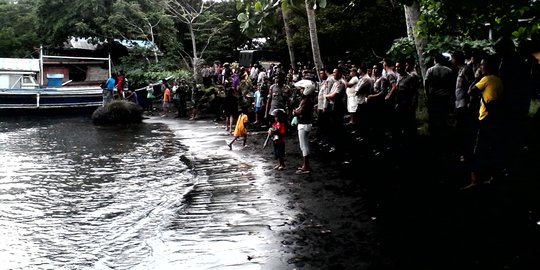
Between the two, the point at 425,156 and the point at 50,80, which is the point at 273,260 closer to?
the point at 425,156

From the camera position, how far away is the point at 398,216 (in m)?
7.03

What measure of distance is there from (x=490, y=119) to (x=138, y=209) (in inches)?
212

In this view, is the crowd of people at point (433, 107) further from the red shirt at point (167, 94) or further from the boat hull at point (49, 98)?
the boat hull at point (49, 98)

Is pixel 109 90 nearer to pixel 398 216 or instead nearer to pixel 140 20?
pixel 140 20

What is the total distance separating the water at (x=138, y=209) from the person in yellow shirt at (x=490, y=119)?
275 centimetres

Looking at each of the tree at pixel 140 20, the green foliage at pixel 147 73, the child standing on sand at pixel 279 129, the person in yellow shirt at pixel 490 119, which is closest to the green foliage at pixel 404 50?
the child standing on sand at pixel 279 129

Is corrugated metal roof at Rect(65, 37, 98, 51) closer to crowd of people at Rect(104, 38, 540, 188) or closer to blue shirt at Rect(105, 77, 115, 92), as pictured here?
blue shirt at Rect(105, 77, 115, 92)

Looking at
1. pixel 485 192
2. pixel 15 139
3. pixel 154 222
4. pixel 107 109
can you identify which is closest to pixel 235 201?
pixel 154 222

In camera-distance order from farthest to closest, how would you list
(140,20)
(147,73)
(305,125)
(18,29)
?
(18,29), (140,20), (147,73), (305,125)

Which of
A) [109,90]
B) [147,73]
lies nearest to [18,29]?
[147,73]

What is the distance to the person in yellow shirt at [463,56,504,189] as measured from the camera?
714cm

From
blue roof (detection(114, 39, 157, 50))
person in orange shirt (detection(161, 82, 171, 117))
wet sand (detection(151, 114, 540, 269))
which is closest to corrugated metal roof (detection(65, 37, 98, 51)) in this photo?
blue roof (detection(114, 39, 157, 50))

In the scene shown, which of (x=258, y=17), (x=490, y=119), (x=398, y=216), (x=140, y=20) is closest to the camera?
(x=258, y=17)

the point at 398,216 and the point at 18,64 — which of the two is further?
the point at 18,64
